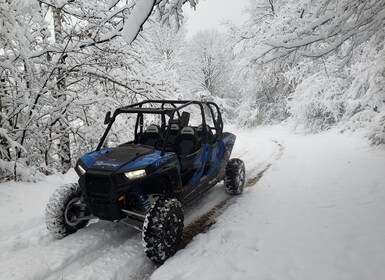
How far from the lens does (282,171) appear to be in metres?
8.32

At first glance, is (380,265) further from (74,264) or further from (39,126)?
(39,126)

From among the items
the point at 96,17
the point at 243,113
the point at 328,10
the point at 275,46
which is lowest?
the point at 243,113

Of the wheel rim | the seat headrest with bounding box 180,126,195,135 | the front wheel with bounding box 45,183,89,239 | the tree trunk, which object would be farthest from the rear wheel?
the tree trunk

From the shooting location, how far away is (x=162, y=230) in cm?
368

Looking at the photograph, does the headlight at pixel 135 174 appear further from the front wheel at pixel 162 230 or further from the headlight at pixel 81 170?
the headlight at pixel 81 170

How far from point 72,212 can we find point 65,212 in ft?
0.92

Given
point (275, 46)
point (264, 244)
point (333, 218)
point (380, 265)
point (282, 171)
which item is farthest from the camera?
point (282, 171)

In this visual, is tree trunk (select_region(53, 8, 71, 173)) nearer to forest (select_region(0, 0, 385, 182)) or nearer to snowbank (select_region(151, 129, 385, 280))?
forest (select_region(0, 0, 385, 182))

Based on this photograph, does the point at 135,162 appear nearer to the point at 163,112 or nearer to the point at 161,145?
the point at 163,112

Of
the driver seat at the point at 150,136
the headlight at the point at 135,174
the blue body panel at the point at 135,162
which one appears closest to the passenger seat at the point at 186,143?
the driver seat at the point at 150,136

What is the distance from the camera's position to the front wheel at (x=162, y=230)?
3.65 metres

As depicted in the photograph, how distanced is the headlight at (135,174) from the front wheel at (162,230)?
→ 42 cm

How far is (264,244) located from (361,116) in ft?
27.4

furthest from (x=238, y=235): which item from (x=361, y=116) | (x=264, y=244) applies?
(x=361, y=116)
